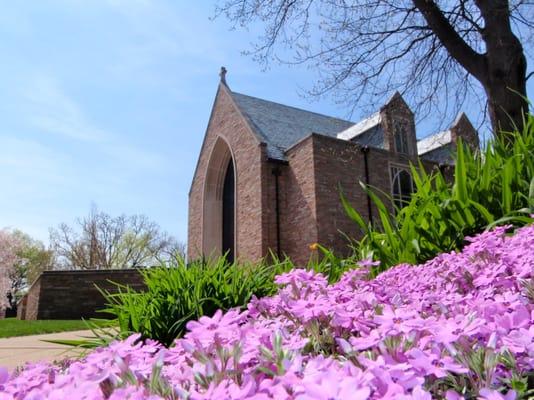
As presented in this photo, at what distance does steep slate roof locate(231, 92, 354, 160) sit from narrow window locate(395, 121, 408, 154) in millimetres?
2245

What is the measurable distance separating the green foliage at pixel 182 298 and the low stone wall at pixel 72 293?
29.8 ft

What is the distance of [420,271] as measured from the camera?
1.57 m

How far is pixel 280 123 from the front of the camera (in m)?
15.2

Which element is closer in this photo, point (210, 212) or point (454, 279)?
point (454, 279)

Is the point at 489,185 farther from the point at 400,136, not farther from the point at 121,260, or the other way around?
the point at 121,260

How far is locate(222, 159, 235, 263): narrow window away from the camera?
49.5 feet

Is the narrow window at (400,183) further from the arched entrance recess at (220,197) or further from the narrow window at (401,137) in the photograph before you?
the arched entrance recess at (220,197)

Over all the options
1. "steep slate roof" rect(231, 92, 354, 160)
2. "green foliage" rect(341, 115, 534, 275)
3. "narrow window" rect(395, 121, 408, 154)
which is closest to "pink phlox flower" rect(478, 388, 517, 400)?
"green foliage" rect(341, 115, 534, 275)

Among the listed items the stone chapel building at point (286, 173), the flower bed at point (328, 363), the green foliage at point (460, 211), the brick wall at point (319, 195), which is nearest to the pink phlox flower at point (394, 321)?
the flower bed at point (328, 363)

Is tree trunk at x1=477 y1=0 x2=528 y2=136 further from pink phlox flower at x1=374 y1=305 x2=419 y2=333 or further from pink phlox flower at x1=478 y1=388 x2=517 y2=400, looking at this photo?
pink phlox flower at x1=478 y1=388 x2=517 y2=400

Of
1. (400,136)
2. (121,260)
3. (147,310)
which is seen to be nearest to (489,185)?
(147,310)

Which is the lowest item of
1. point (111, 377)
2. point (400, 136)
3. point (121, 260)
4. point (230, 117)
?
point (111, 377)

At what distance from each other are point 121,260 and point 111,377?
29828 mm

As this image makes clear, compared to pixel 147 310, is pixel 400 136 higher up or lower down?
higher up
